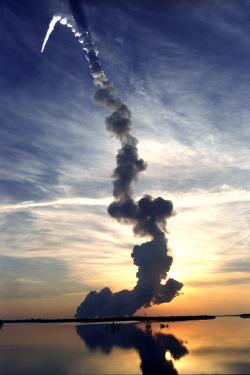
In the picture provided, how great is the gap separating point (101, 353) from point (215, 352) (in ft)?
85.4

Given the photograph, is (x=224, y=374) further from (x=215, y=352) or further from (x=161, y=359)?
(x=215, y=352)

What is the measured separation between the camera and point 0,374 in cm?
5381

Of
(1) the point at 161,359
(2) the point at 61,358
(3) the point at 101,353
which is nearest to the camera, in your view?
(1) the point at 161,359

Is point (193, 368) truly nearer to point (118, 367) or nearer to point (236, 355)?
point (118, 367)

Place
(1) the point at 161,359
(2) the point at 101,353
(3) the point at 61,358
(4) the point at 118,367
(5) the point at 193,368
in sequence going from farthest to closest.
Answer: (2) the point at 101,353 < (3) the point at 61,358 < (1) the point at 161,359 < (4) the point at 118,367 < (5) the point at 193,368

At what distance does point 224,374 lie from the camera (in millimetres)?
47781

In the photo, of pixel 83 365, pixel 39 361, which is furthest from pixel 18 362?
pixel 83 365

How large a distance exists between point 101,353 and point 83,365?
17170 millimetres

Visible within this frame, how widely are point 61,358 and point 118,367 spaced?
57.2 ft

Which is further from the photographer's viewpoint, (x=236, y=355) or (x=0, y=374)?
(x=236, y=355)

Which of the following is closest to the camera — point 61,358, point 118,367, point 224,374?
point 224,374

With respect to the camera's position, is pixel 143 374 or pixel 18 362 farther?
pixel 18 362

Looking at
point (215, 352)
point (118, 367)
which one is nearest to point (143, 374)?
point (118, 367)

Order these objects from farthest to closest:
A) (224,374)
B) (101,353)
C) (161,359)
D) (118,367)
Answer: (101,353) < (161,359) < (118,367) < (224,374)
